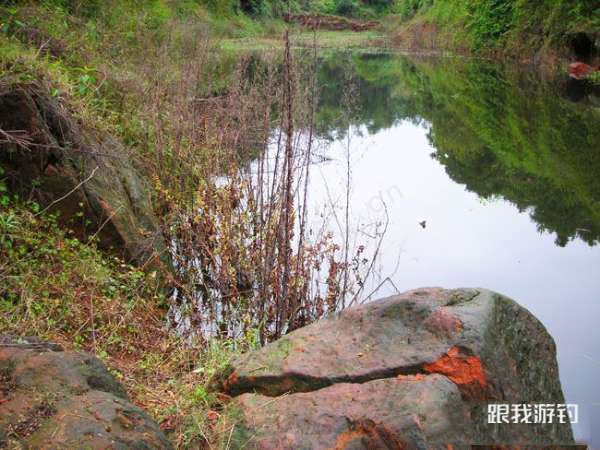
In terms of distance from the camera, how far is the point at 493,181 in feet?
38.2

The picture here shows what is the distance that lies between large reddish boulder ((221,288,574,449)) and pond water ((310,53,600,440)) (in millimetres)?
1090

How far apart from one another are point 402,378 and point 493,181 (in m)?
8.93

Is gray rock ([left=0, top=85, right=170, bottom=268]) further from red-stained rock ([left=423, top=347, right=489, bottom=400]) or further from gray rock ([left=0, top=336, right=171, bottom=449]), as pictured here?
red-stained rock ([left=423, top=347, right=489, bottom=400])

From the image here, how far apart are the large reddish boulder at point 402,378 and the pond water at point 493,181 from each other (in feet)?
3.58

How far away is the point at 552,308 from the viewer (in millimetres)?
6781

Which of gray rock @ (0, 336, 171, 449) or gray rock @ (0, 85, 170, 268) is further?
gray rock @ (0, 85, 170, 268)

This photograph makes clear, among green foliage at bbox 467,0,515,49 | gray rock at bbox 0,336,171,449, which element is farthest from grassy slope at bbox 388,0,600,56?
gray rock at bbox 0,336,171,449

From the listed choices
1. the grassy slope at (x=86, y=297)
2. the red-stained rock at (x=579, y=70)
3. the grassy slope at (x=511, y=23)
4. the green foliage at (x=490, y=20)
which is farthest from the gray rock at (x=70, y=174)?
the green foliage at (x=490, y=20)

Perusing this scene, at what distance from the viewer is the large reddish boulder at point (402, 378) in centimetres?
308

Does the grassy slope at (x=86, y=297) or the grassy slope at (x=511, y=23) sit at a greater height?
the grassy slope at (x=511, y=23)

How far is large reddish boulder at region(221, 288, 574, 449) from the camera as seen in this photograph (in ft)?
10.1

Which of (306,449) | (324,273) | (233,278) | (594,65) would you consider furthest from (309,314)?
(594,65)

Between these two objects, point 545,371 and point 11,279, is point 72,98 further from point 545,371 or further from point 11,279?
point 545,371

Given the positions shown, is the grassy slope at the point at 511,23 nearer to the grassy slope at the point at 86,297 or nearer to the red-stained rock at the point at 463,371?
the grassy slope at the point at 86,297
